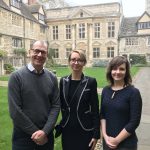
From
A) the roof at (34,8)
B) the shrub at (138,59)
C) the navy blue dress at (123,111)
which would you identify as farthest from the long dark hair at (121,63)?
the roof at (34,8)

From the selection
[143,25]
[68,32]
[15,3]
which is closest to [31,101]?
[15,3]

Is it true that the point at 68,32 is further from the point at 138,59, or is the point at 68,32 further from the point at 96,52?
the point at 138,59

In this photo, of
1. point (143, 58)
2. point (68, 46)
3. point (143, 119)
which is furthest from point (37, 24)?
point (143, 119)

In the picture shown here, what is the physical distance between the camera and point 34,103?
331 centimetres

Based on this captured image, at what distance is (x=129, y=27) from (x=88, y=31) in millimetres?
6652

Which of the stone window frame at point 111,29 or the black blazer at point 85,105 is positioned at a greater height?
the stone window frame at point 111,29

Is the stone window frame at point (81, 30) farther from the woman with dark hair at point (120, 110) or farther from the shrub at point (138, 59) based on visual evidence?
the woman with dark hair at point (120, 110)

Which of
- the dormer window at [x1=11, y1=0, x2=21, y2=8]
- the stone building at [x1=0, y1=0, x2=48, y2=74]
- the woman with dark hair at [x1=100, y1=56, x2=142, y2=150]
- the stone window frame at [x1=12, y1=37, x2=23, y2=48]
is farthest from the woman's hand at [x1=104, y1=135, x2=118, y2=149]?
the dormer window at [x1=11, y1=0, x2=21, y2=8]

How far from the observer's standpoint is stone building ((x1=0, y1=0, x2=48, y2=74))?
28547 millimetres

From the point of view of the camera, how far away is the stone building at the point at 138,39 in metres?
39.6

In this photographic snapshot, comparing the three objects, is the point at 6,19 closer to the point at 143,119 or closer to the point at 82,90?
the point at 143,119

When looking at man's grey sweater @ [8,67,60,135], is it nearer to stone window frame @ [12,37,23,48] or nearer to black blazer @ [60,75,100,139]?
black blazer @ [60,75,100,139]

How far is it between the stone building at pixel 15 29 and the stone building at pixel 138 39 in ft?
42.8

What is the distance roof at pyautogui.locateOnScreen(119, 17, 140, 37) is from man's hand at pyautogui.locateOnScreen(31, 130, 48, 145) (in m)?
38.3
